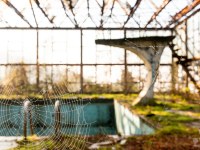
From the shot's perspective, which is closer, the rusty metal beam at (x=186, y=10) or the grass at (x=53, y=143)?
the grass at (x=53, y=143)

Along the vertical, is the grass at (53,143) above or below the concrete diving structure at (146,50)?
below

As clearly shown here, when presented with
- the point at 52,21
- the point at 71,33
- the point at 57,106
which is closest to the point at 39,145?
the point at 57,106

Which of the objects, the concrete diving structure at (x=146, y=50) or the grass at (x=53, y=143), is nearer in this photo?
the grass at (x=53, y=143)

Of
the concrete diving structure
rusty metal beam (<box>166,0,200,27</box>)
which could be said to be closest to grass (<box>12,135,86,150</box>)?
the concrete diving structure

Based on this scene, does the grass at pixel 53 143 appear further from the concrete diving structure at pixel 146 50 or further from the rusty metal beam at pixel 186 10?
the rusty metal beam at pixel 186 10

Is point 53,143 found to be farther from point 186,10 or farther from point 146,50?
point 186,10

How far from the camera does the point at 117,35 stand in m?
23.6

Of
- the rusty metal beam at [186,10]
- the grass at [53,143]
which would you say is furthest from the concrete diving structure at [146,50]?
the grass at [53,143]

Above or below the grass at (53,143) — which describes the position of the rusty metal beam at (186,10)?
above

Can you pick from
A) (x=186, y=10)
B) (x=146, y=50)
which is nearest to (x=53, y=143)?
(x=146, y=50)

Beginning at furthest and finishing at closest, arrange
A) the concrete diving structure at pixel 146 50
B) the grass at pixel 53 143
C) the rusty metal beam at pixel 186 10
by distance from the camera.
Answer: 1. the rusty metal beam at pixel 186 10
2. the concrete diving structure at pixel 146 50
3. the grass at pixel 53 143

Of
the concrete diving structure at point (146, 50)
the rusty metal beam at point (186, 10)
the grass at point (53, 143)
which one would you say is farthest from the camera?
the rusty metal beam at point (186, 10)

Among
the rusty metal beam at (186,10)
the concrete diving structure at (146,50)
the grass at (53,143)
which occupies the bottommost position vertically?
the grass at (53,143)

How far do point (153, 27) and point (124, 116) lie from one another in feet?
29.5
